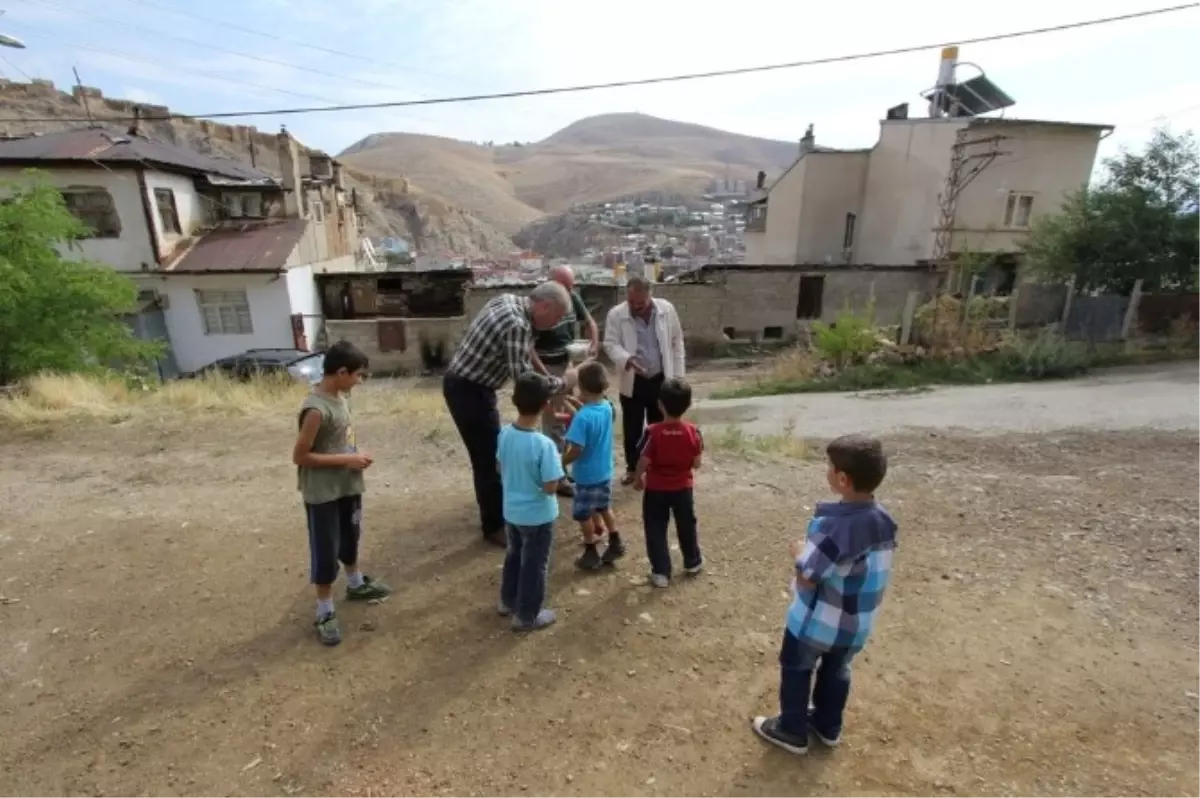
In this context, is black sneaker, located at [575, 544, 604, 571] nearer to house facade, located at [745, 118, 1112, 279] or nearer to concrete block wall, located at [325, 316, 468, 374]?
concrete block wall, located at [325, 316, 468, 374]

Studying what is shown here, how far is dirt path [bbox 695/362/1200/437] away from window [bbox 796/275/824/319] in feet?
36.9

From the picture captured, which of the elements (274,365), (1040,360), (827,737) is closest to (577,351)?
(827,737)

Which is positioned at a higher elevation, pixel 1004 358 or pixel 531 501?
pixel 531 501

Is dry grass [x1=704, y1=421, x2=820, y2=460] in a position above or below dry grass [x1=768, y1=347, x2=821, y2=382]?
above

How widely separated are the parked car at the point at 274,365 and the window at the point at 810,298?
16384 mm

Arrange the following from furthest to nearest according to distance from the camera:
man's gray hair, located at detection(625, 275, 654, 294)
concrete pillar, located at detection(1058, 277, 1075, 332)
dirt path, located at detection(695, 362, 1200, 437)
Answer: concrete pillar, located at detection(1058, 277, 1075, 332) < dirt path, located at detection(695, 362, 1200, 437) < man's gray hair, located at detection(625, 275, 654, 294)

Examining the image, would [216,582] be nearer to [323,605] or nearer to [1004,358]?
[323,605]

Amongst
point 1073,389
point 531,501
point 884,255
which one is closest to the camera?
point 531,501

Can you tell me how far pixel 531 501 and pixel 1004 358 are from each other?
12.2m

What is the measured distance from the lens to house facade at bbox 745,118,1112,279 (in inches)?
865

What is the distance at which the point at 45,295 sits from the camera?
9055 mm

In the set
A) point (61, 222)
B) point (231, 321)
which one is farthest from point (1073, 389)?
point (231, 321)

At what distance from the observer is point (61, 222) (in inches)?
368

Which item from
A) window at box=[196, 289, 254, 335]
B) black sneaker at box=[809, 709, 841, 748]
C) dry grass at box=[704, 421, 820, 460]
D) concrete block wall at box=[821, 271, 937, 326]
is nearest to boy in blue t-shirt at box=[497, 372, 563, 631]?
black sneaker at box=[809, 709, 841, 748]
